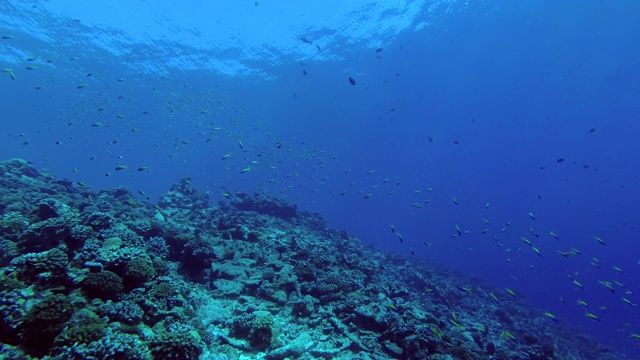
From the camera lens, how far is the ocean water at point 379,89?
4100 cm

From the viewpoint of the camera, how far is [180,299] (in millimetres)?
7562

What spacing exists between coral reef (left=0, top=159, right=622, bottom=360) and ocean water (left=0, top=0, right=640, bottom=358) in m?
6.31

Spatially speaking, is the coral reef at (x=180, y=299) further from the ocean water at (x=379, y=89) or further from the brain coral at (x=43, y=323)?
the ocean water at (x=379, y=89)

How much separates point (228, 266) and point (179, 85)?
182 feet

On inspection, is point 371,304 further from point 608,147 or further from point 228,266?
point 608,147

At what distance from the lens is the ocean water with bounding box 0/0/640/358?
1614 inches

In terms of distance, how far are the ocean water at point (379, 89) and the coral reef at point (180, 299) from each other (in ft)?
20.7

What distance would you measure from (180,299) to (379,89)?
2670 inches

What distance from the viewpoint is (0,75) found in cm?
5422

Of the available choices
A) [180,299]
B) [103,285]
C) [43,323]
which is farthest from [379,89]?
[43,323]

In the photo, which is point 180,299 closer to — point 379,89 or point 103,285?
point 103,285

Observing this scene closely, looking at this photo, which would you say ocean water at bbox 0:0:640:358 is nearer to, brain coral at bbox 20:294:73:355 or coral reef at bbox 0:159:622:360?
coral reef at bbox 0:159:622:360

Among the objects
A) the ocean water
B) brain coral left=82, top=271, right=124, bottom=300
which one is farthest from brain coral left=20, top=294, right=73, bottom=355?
the ocean water

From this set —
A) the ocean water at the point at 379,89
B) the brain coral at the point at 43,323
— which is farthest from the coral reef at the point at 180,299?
the ocean water at the point at 379,89
